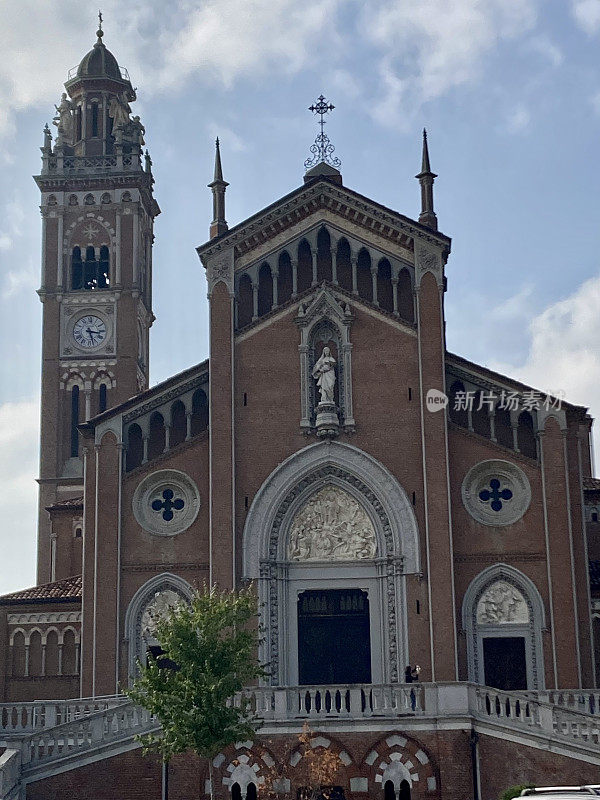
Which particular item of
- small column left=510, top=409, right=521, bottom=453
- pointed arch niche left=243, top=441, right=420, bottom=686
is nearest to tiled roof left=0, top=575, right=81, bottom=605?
pointed arch niche left=243, top=441, right=420, bottom=686

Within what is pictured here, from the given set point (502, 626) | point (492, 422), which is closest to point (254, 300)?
point (492, 422)

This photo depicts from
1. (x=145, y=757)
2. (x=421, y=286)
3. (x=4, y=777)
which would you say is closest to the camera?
(x=4, y=777)

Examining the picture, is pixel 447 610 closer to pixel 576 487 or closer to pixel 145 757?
pixel 576 487

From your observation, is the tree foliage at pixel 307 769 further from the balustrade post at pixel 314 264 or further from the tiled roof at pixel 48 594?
the balustrade post at pixel 314 264

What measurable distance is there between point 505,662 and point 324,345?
11.2 meters

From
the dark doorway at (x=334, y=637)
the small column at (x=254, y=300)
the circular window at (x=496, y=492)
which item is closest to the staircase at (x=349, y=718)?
the dark doorway at (x=334, y=637)

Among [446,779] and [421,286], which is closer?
[446,779]

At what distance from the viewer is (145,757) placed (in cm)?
3303

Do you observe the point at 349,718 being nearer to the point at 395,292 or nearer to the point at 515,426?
the point at 515,426

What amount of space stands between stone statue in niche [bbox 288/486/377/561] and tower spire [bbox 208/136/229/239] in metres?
9.31

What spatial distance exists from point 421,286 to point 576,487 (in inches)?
309

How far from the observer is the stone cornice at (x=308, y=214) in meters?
41.4

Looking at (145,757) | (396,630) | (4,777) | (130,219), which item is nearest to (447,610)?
(396,630)

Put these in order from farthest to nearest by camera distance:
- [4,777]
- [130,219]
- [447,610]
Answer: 1. [130,219]
2. [447,610]
3. [4,777]
